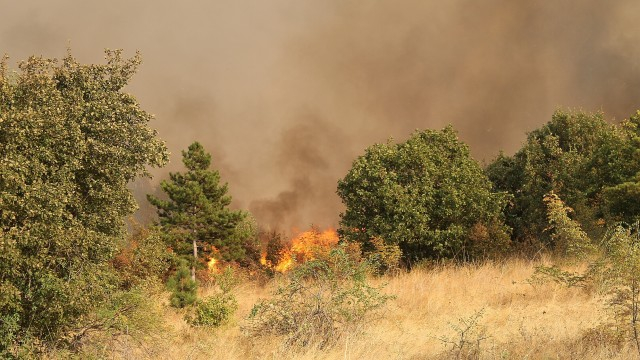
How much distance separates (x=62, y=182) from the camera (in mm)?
11961

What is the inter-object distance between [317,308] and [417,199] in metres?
18.0

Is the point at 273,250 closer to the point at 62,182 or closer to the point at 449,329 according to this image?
the point at 449,329

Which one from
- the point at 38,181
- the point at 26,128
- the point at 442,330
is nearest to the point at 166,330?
the point at 38,181

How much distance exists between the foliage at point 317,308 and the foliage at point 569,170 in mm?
18458

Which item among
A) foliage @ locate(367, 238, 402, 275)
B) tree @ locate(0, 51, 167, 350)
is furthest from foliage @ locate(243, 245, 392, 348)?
foliage @ locate(367, 238, 402, 275)

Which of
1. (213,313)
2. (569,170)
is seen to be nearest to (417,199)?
(569,170)

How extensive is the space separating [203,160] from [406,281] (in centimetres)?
2222

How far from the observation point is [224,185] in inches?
1633

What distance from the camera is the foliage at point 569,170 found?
2889cm

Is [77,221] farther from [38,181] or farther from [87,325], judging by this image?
[87,325]

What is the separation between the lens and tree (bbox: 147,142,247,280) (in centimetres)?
3922

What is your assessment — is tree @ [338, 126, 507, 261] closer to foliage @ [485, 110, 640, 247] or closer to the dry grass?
foliage @ [485, 110, 640, 247]

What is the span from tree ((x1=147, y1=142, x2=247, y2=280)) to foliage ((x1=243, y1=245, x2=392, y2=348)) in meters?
25.2

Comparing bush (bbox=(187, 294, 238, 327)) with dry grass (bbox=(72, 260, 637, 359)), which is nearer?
dry grass (bbox=(72, 260, 637, 359))
